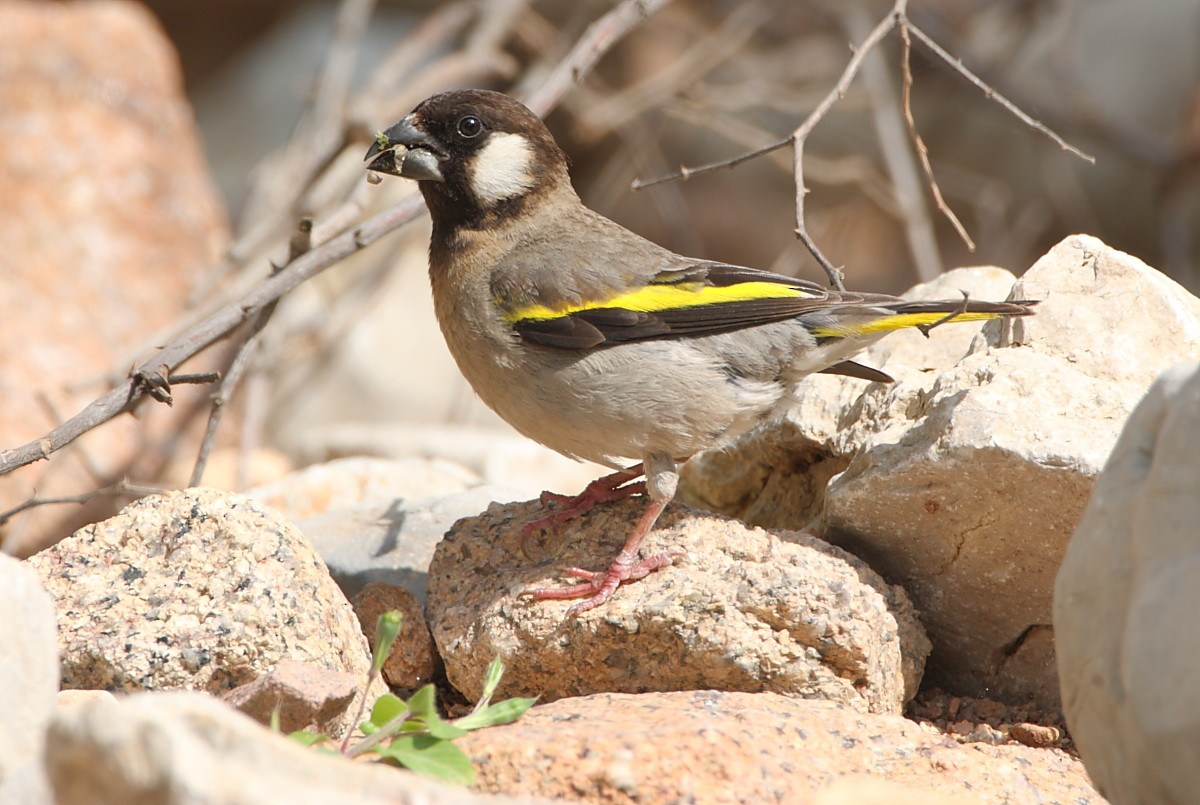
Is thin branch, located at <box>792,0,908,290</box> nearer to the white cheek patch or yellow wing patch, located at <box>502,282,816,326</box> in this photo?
yellow wing patch, located at <box>502,282,816,326</box>

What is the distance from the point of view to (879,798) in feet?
7.27

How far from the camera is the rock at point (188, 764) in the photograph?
1.95 m

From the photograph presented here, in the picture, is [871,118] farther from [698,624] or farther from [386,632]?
[386,632]

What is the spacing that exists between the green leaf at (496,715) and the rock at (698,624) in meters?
0.69

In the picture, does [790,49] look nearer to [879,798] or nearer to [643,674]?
[643,674]

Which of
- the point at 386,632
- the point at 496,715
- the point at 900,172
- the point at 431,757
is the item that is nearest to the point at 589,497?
the point at 496,715

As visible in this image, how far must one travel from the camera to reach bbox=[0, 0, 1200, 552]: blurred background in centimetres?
704

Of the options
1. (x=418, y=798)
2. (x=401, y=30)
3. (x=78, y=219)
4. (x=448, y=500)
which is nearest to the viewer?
(x=418, y=798)

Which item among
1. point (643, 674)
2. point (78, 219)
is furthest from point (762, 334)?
point (78, 219)

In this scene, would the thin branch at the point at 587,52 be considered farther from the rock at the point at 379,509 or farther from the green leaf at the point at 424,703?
the green leaf at the point at 424,703

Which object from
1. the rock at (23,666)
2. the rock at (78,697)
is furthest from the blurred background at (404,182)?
the rock at (23,666)

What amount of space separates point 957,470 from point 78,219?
18.6ft

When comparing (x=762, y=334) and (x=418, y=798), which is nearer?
(x=418, y=798)

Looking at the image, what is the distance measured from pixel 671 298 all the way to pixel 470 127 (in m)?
1.02
